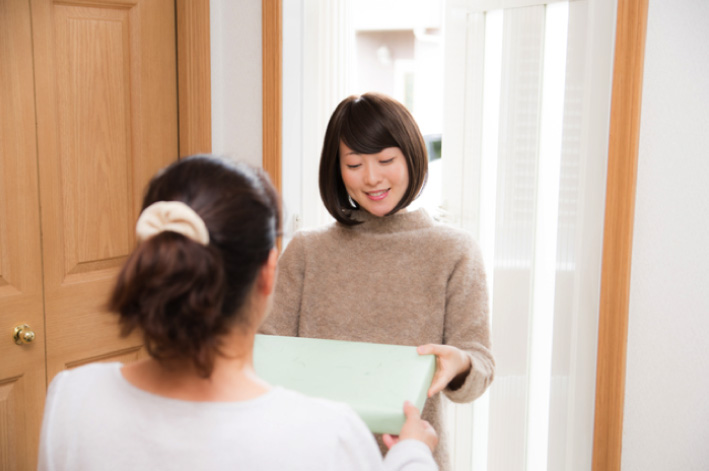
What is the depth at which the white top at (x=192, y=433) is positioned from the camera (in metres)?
0.65

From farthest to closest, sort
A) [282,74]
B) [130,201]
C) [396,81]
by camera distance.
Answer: [396,81] < [282,74] < [130,201]

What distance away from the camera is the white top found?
65 cm

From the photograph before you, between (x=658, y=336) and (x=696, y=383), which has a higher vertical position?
(x=658, y=336)

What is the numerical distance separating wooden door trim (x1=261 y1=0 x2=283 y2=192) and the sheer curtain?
0.64 metres

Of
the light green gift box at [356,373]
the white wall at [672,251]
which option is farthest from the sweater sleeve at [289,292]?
the white wall at [672,251]

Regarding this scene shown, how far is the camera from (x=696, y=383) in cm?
170

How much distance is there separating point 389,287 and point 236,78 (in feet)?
4.56

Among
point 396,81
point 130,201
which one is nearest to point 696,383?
point 130,201

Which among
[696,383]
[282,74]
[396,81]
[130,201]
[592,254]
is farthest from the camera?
[396,81]

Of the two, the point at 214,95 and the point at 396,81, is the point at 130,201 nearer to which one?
the point at 214,95

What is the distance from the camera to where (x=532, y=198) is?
1955 mm

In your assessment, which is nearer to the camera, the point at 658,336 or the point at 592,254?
the point at 658,336

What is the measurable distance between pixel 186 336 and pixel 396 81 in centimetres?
670

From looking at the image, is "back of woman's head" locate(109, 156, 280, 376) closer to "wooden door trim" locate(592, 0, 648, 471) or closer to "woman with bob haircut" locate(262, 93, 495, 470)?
"woman with bob haircut" locate(262, 93, 495, 470)
